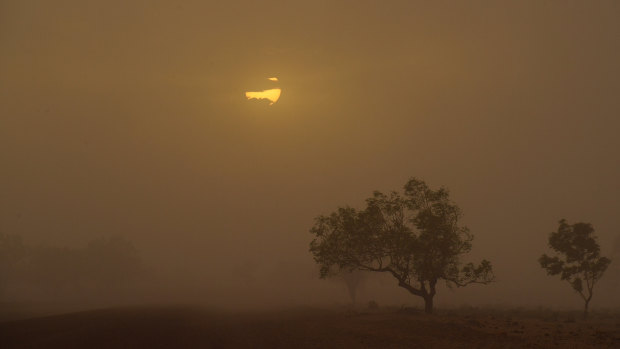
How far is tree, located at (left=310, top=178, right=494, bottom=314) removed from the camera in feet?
123

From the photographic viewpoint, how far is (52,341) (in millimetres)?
25562

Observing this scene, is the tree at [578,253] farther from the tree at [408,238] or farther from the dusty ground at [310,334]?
the dusty ground at [310,334]

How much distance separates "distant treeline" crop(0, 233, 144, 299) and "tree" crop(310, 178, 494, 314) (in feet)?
265

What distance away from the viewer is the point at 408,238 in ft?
124

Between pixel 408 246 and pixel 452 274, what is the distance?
5.24 meters

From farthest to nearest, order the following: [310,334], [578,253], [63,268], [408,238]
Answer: [63,268] < [578,253] < [408,238] < [310,334]

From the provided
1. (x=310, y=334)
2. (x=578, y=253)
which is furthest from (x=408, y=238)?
(x=578, y=253)

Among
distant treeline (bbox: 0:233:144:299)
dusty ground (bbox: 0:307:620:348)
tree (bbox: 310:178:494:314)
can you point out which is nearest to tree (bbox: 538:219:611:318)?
tree (bbox: 310:178:494:314)

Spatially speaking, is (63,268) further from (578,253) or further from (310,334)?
(578,253)

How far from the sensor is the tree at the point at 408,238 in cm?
3753

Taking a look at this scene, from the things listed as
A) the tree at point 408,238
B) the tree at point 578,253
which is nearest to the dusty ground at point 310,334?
the tree at point 408,238

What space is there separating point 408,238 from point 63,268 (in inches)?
3555

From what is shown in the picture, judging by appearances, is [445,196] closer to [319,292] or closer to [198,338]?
[198,338]

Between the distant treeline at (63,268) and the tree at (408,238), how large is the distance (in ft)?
265
